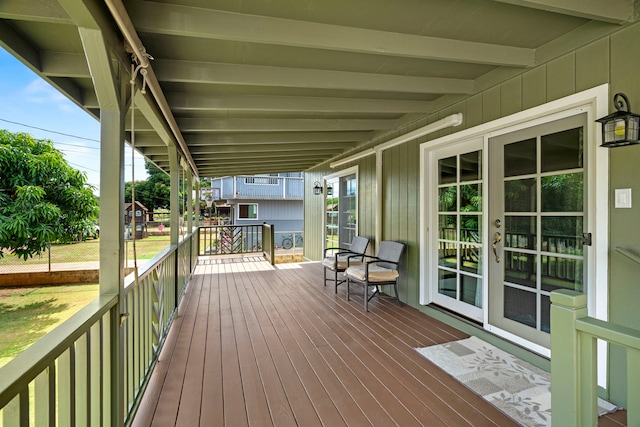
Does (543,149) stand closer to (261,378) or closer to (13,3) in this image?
(261,378)

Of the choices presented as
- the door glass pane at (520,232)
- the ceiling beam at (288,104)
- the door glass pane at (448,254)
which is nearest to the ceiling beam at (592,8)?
the door glass pane at (520,232)

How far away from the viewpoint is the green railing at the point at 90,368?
89 centimetres

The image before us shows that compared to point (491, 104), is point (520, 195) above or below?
below

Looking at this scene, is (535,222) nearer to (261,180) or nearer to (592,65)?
(592,65)

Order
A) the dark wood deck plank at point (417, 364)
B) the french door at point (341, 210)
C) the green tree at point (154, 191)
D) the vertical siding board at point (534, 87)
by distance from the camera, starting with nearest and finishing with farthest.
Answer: the dark wood deck plank at point (417, 364) < the vertical siding board at point (534, 87) < the french door at point (341, 210) < the green tree at point (154, 191)

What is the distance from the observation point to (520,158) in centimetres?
264

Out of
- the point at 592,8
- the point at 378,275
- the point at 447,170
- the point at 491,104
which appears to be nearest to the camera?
the point at 592,8

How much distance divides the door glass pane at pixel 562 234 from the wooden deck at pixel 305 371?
42.8 inches

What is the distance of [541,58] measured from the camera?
7.77ft

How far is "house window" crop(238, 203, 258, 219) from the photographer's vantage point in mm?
15719

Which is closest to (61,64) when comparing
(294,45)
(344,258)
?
(294,45)

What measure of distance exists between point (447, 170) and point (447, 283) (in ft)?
4.26

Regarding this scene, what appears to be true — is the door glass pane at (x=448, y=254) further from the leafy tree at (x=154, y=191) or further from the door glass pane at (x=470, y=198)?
the leafy tree at (x=154, y=191)

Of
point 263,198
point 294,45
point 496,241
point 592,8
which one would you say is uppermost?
point 592,8
